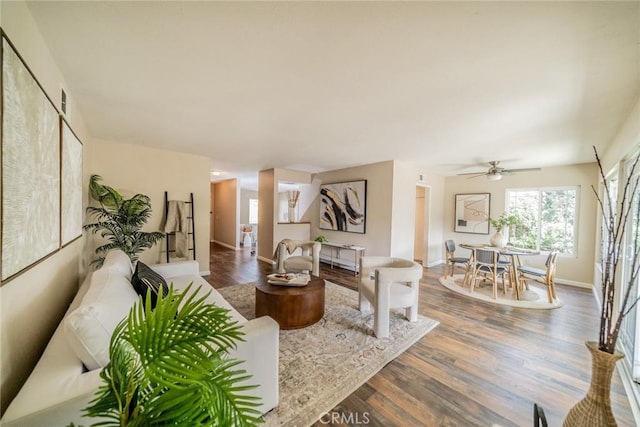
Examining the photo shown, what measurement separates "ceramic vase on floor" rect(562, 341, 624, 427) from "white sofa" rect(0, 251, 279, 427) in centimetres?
151

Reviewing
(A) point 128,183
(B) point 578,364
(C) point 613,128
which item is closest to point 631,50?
(C) point 613,128

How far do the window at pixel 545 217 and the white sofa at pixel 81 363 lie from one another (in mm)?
5674

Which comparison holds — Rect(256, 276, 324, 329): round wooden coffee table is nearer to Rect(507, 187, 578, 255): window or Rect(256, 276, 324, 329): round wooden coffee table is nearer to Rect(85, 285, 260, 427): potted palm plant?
Rect(85, 285, 260, 427): potted palm plant

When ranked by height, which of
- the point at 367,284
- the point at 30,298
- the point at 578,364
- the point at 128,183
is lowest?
the point at 578,364

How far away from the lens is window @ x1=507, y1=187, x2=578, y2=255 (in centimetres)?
453

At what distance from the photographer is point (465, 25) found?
1.26m

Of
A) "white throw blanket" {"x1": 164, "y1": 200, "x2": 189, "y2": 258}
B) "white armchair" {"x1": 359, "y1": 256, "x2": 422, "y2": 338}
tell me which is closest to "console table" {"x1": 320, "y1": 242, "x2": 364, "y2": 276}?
"white armchair" {"x1": 359, "y1": 256, "x2": 422, "y2": 338}

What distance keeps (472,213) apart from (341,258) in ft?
11.0

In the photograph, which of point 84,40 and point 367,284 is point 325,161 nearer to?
point 367,284

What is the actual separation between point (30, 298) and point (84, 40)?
1.55m

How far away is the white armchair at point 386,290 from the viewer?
7.95 ft

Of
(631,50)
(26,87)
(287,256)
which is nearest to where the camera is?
(26,87)

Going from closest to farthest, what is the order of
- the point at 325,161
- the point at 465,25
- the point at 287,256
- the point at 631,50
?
the point at 465,25
the point at 631,50
the point at 287,256
the point at 325,161

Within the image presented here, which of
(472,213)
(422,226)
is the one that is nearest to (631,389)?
(472,213)
